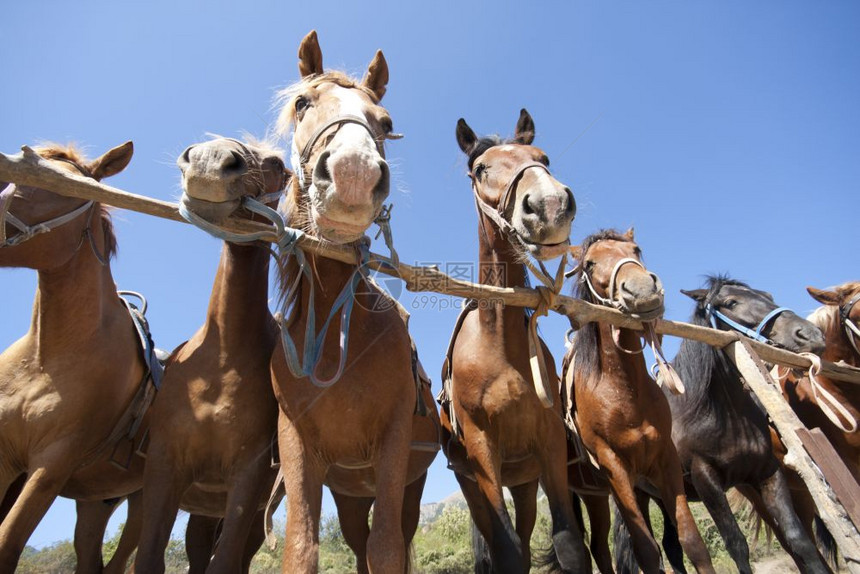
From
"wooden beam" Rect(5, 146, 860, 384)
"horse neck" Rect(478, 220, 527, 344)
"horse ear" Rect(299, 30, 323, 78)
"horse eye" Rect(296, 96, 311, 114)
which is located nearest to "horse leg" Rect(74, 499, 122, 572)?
"wooden beam" Rect(5, 146, 860, 384)

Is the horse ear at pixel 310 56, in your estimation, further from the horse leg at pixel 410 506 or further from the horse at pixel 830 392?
the horse at pixel 830 392

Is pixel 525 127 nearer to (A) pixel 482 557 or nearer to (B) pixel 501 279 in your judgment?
(B) pixel 501 279

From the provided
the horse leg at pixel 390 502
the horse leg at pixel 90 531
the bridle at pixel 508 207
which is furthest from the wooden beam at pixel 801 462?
the horse leg at pixel 90 531

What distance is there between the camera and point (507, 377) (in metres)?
3.39

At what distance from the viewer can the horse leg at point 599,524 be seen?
5.46 m

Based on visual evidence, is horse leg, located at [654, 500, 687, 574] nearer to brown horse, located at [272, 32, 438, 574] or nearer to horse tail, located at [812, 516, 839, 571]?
brown horse, located at [272, 32, 438, 574]

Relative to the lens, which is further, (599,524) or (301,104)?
(599,524)

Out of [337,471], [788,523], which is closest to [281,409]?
[337,471]

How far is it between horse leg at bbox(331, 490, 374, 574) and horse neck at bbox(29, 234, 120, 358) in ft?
7.71

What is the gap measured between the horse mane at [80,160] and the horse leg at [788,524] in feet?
18.3

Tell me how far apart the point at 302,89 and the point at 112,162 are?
5.60ft

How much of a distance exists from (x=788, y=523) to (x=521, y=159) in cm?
357

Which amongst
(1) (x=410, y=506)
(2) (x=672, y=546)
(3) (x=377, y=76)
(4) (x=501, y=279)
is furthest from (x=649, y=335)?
(3) (x=377, y=76)

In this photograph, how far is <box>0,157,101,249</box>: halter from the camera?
2.65 m
